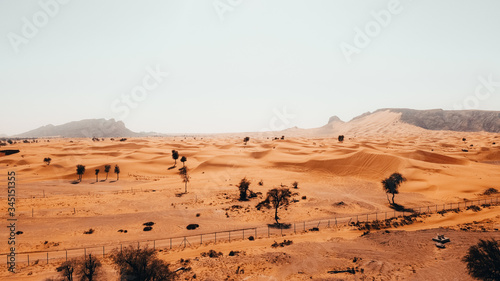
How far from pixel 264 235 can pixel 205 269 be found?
10778 millimetres

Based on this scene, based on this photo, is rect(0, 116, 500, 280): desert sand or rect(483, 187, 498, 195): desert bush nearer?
rect(0, 116, 500, 280): desert sand

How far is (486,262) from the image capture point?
19453 millimetres

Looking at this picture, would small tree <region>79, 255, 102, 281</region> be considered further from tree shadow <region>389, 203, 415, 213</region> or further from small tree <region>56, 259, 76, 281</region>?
tree shadow <region>389, 203, 415, 213</region>

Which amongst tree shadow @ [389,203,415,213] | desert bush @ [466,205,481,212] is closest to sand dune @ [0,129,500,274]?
tree shadow @ [389,203,415,213]

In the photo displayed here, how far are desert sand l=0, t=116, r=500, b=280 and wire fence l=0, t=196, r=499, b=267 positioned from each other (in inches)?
47.1

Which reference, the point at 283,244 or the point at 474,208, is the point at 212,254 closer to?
the point at 283,244

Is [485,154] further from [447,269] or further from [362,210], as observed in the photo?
[447,269]

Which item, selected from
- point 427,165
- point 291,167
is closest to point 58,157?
point 291,167

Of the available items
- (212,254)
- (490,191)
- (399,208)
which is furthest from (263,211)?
(490,191)

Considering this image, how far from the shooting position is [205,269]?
2303 centimetres

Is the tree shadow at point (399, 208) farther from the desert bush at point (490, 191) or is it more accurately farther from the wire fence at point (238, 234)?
the desert bush at point (490, 191)

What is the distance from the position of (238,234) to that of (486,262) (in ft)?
76.7

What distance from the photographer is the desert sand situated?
937 inches

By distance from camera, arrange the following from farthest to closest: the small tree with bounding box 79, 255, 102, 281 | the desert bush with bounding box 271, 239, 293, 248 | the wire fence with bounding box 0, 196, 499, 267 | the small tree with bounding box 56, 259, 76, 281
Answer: the desert bush with bounding box 271, 239, 293, 248 → the wire fence with bounding box 0, 196, 499, 267 → the small tree with bounding box 79, 255, 102, 281 → the small tree with bounding box 56, 259, 76, 281
